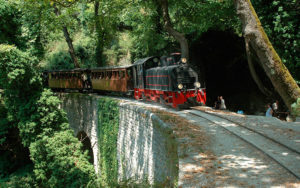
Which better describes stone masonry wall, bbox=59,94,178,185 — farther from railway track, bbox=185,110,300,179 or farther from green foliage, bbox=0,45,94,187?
green foliage, bbox=0,45,94,187

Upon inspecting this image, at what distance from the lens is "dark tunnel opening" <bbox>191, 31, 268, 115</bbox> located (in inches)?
801

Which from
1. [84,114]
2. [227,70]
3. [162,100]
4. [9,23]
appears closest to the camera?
[162,100]

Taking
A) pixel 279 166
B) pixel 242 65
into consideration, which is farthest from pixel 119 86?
pixel 279 166

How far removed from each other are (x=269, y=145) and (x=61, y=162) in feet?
34.5

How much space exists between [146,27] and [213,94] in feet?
23.3

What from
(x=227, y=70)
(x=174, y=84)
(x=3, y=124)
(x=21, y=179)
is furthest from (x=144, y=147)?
(x=227, y=70)

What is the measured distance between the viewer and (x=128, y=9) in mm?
20484

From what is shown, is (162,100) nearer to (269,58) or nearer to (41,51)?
(269,58)

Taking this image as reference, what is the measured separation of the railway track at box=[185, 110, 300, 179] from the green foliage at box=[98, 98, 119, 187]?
21.9ft

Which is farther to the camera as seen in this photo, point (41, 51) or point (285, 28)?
point (41, 51)

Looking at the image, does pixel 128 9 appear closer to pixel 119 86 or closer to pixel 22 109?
pixel 119 86

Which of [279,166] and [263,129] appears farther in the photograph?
[263,129]

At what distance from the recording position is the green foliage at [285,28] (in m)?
12.4

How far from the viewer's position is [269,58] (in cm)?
952
